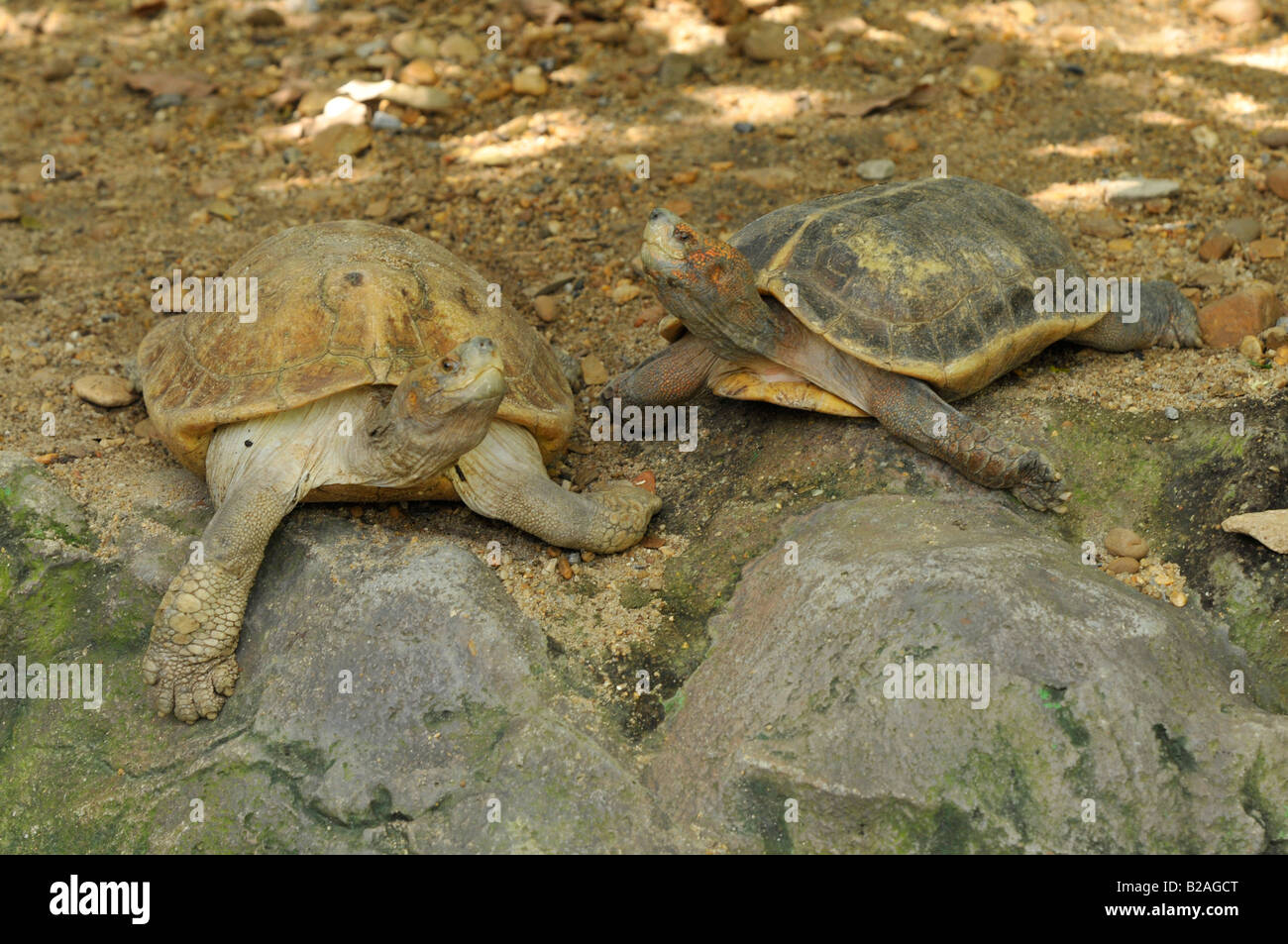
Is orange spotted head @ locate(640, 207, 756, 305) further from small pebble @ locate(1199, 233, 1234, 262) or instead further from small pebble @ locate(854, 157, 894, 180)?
small pebble @ locate(1199, 233, 1234, 262)

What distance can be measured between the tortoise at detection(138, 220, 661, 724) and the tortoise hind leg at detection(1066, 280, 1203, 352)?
2.35m

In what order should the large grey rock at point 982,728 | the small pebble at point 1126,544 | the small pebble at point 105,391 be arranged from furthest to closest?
1. the small pebble at point 105,391
2. the small pebble at point 1126,544
3. the large grey rock at point 982,728

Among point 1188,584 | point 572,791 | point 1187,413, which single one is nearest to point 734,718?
point 572,791

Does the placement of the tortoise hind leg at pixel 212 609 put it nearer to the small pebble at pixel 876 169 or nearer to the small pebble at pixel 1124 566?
the small pebble at pixel 1124 566

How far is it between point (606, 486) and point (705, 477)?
18.2 inches

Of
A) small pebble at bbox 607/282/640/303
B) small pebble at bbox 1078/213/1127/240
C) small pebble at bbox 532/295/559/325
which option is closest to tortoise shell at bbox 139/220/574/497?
small pebble at bbox 532/295/559/325

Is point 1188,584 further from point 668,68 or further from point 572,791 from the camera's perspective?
point 668,68

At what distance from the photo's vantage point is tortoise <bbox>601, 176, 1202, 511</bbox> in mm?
4574

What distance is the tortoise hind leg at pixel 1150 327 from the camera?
536 cm

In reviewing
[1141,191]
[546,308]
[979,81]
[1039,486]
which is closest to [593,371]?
[546,308]

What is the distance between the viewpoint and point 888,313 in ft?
15.6

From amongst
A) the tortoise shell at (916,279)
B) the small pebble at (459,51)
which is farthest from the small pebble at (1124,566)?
the small pebble at (459,51)

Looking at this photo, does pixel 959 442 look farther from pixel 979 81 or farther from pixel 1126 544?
pixel 979 81

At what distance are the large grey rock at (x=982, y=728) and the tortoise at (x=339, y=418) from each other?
117cm
